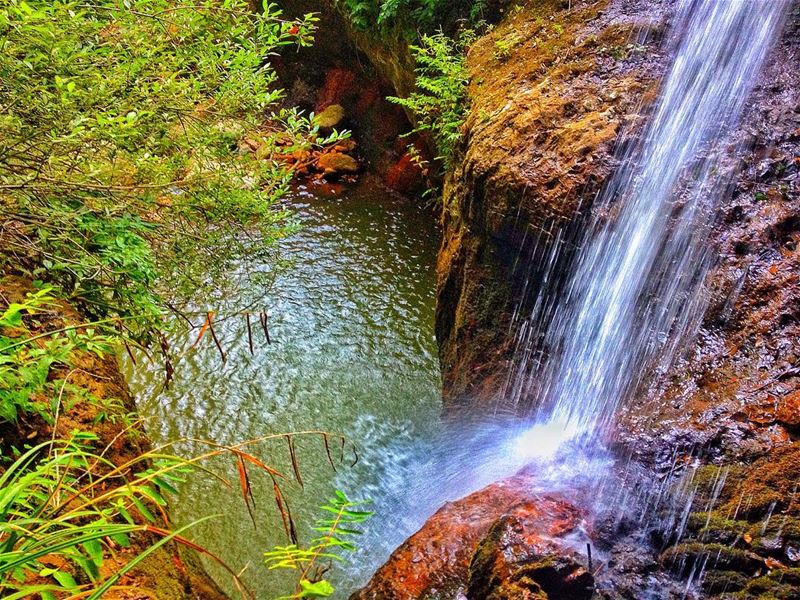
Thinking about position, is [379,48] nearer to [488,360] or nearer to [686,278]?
[488,360]

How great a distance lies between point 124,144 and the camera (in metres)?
2.99

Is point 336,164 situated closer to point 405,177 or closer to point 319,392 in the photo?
point 405,177

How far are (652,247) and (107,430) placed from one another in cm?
410

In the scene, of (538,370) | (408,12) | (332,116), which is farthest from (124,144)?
(332,116)

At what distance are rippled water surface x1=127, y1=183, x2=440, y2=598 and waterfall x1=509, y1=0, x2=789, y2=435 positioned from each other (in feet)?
5.98

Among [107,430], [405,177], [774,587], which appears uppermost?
[405,177]

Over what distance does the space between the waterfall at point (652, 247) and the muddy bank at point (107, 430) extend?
9.46 feet

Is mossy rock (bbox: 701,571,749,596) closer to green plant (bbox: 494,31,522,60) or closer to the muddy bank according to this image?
the muddy bank

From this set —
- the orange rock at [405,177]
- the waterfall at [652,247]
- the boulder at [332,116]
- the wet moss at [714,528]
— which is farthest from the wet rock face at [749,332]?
the boulder at [332,116]

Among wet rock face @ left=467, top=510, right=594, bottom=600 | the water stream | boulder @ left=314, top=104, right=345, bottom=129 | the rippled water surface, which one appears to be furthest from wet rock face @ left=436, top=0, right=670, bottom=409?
boulder @ left=314, top=104, right=345, bottom=129

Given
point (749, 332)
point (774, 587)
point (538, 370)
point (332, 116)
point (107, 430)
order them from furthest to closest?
point (332, 116) < point (538, 370) < point (749, 332) < point (107, 430) < point (774, 587)

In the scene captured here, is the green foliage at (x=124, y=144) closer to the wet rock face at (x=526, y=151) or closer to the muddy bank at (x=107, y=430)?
the muddy bank at (x=107, y=430)

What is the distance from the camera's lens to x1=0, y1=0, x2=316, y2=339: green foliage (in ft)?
8.04

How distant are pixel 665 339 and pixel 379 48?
950cm
